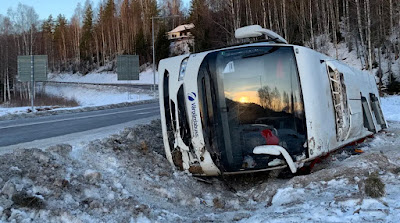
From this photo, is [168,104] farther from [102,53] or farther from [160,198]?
[102,53]

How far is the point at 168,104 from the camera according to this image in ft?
17.6

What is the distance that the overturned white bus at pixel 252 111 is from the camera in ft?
15.8

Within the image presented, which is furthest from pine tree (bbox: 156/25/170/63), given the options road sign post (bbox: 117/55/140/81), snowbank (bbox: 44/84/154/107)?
road sign post (bbox: 117/55/140/81)

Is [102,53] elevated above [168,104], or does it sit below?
above

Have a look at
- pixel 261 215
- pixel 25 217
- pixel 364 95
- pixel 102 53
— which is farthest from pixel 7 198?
pixel 102 53

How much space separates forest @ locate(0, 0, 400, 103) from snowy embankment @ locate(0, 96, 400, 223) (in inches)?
855

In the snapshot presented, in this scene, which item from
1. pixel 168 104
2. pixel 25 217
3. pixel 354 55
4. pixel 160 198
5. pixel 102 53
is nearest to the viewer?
pixel 25 217

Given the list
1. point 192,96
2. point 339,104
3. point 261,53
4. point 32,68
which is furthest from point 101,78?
point 261,53

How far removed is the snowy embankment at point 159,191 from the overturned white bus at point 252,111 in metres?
0.41

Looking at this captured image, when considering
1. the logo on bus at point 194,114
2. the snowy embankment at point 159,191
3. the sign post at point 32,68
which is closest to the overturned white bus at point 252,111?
the logo on bus at point 194,114

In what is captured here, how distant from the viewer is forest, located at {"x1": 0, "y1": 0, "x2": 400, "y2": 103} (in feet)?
102

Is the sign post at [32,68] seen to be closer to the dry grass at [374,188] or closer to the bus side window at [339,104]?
the bus side window at [339,104]

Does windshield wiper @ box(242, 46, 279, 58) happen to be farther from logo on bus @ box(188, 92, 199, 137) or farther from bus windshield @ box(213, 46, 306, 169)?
logo on bus @ box(188, 92, 199, 137)

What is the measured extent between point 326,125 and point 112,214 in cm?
340
